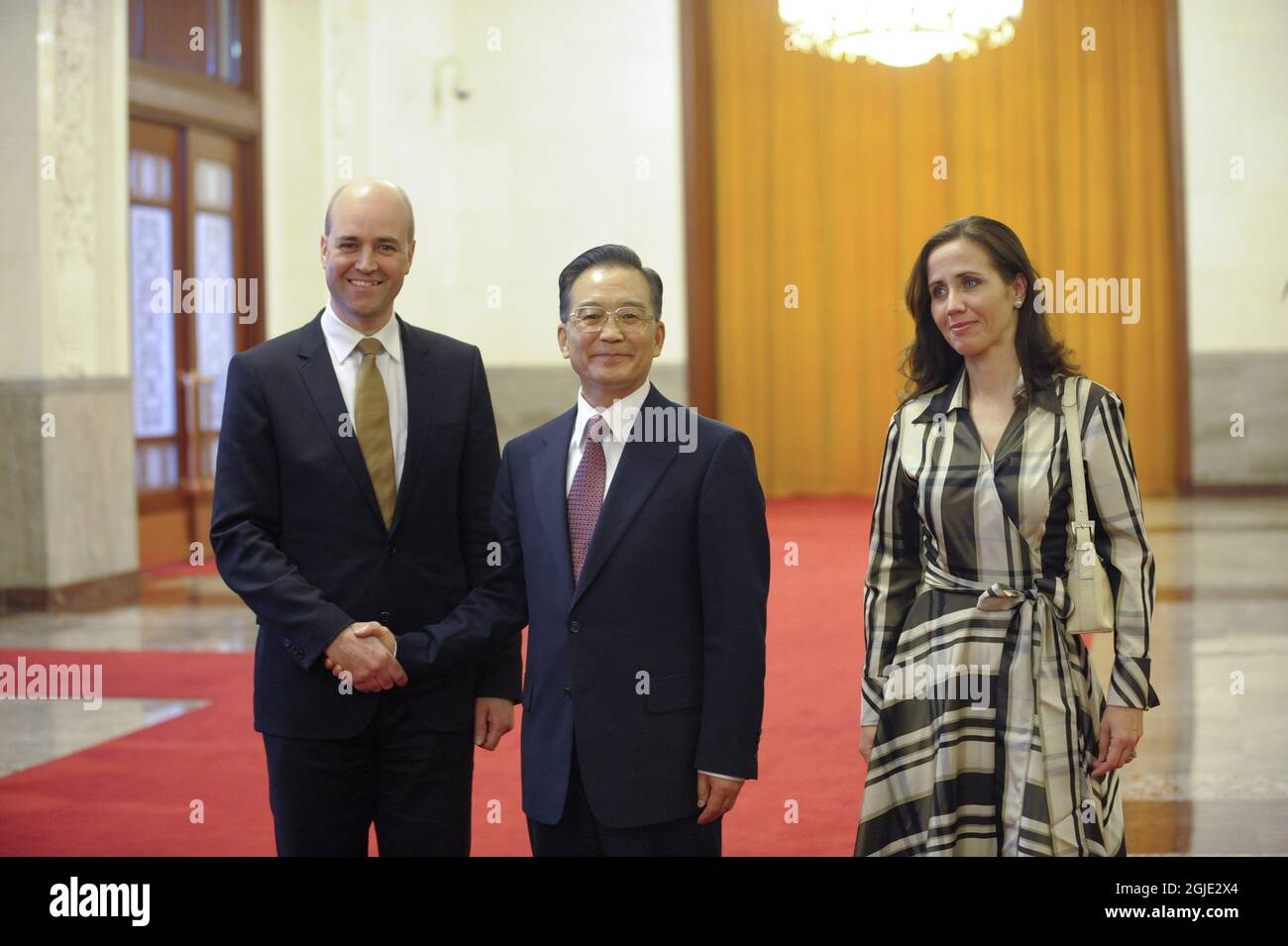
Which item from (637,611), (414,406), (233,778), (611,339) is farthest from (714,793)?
(233,778)

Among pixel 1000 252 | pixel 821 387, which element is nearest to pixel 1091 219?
pixel 821 387

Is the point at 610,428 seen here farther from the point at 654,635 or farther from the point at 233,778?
the point at 233,778

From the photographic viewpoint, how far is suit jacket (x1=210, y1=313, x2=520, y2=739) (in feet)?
7.55

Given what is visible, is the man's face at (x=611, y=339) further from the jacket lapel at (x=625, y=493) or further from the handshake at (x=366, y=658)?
the handshake at (x=366, y=658)

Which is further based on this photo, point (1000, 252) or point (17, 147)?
point (17, 147)

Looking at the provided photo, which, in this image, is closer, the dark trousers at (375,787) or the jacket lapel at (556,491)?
the jacket lapel at (556,491)

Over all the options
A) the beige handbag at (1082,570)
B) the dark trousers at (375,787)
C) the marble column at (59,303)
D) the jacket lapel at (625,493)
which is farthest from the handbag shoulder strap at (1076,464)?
the marble column at (59,303)

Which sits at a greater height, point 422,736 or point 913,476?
point 913,476

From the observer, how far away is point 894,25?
28.5 feet

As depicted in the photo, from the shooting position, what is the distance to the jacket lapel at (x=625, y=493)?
219 centimetres

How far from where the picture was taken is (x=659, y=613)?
2.20 meters

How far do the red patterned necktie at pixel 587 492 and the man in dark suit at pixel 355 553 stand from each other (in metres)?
0.27
